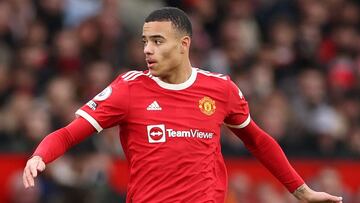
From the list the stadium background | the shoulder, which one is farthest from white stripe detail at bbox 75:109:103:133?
the stadium background

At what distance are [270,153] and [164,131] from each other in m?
0.92

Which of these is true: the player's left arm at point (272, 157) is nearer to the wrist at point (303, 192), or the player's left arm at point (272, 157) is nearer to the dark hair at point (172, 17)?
the wrist at point (303, 192)

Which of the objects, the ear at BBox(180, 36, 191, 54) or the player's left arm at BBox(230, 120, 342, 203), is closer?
the ear at BBox(180, 36, 191, 54)

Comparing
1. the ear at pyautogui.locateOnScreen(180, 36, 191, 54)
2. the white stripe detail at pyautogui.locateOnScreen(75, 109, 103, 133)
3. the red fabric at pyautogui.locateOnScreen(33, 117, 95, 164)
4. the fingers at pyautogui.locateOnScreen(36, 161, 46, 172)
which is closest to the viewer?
the fingers at pyautogui.locateOnScreen(36, 161, 46, 172)

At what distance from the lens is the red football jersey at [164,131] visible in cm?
780

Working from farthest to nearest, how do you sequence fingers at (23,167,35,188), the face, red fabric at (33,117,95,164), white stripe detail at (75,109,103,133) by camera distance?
the face, white stripe detail at (75,109,103,133), red fabric at (33,117,95,164), fingers at (23,167,35,188)

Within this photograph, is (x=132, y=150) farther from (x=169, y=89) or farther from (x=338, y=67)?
(x=338, y=67)

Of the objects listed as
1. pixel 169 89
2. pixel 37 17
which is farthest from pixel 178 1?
pixel 169 89

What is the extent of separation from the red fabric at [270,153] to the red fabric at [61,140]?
125 cm

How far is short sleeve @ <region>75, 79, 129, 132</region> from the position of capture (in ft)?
25.4

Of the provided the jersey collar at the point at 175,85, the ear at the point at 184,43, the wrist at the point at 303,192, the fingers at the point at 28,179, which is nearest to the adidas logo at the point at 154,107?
the jersey collar at the point at 175,85

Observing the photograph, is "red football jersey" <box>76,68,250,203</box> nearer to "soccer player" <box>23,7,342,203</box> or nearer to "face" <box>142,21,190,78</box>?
"soccer player" <box>23,7,342,203</box>

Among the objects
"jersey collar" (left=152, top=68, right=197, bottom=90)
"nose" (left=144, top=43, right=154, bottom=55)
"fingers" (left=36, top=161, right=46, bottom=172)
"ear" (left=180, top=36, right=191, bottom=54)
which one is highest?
"ear" (left=180, top=36, right=191, bottom=54)

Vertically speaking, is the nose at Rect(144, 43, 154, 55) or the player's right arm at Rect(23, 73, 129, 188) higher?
the nose at Rect(144, 43, 154, 55)
